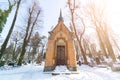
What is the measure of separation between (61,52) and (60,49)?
1.18ft

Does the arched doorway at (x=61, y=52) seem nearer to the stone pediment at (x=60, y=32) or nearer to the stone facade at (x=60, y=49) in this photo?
the stone facade at (x=60, y=49)

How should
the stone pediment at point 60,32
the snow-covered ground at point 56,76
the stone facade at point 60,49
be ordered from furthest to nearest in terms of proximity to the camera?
the stone pediment at point 60,32
the stone facade at point 60,49
the snow-covered ground at point 56,76

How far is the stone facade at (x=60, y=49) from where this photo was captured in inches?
750

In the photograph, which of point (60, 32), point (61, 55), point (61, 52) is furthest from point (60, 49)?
point (60, 32)

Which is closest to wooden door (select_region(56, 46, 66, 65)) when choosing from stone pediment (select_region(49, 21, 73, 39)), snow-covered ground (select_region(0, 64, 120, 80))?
stone pediment (select_region(49, 21, 73, 39))

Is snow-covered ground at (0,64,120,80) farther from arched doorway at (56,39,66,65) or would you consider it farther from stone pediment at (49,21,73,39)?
stone pediment at (49,21,73,39)

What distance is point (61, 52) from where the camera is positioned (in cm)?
1992

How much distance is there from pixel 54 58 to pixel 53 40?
78.2 inches

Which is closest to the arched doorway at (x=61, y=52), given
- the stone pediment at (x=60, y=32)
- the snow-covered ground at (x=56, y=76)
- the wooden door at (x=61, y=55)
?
the wooden door at (x=61, y=55)

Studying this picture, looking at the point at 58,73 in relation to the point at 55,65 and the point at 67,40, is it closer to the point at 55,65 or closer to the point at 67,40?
the point at 55,65

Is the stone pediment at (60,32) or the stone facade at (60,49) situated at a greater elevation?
the stone pediment at (60,32)

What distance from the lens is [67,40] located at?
64.6 ft

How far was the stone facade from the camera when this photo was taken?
19.1 metres

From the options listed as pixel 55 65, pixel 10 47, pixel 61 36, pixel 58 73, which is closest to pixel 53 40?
pixel 61 36
